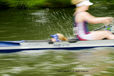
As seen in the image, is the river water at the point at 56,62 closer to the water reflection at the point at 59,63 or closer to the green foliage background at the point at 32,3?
the water reflection at the point at 59,63

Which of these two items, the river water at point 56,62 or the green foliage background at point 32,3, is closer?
the river water at point 56,62

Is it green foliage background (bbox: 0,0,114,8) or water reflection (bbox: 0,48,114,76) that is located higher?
green foliage background (bbox: 0,0,114,8)

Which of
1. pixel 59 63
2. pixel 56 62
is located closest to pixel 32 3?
pixel 56 62

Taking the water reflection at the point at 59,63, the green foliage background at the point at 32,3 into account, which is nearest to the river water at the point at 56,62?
the water reflection at the point at 59,63

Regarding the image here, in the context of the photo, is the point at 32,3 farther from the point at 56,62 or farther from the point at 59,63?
the point at 59,63

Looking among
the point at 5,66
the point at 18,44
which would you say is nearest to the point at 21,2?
the point at 18,44

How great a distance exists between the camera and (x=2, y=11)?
80.6 ft

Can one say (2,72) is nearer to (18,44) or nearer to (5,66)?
(5,66)

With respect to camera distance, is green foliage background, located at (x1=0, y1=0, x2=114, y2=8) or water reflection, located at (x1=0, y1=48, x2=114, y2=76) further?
green foliage background, located at (x1=0, y1=0, x2=114, y2=8)

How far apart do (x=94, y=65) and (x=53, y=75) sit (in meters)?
1.26

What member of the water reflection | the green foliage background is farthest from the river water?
the green foliage background

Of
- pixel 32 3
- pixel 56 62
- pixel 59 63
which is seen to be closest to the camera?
pixel 59 63

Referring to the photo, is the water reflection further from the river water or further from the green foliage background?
the green foliage background

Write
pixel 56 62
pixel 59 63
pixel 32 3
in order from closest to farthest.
A: pixel 59 63 → pixel 56 62 → pixel 32 3
